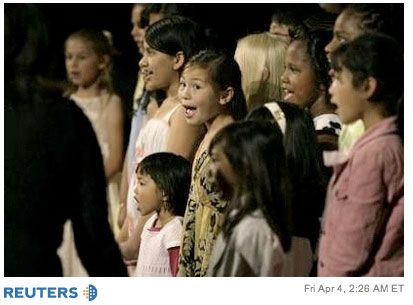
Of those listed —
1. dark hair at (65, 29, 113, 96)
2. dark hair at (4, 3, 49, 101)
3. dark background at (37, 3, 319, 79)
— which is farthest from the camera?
dark hair at (65, 29, 113, 96)

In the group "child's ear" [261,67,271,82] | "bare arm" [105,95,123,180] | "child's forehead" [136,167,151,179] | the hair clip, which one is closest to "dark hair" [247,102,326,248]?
the hair clip

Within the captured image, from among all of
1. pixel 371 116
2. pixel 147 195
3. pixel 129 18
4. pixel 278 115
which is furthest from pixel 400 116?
pixel 129 18

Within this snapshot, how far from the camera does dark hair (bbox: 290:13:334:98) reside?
1.52 metres

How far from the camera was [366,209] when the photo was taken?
140cm

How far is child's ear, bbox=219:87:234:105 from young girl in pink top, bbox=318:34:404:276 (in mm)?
150

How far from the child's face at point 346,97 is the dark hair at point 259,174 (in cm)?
11

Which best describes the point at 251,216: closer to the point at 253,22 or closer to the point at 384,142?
the point at 384,142

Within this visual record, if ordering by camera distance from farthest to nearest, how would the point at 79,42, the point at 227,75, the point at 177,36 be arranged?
the point at 79,42 → the point at 177,36 → the point at 227,75

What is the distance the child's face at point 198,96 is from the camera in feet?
4.89

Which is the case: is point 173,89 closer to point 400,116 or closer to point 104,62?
point 104,62

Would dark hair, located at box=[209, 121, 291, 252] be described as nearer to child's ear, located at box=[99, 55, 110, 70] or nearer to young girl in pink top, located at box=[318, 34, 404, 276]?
young girl in pink top, located at box=[318, 34, 404, 276]

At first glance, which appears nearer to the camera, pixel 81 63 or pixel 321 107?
pixel 321 107

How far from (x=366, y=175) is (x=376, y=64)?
0.17m
